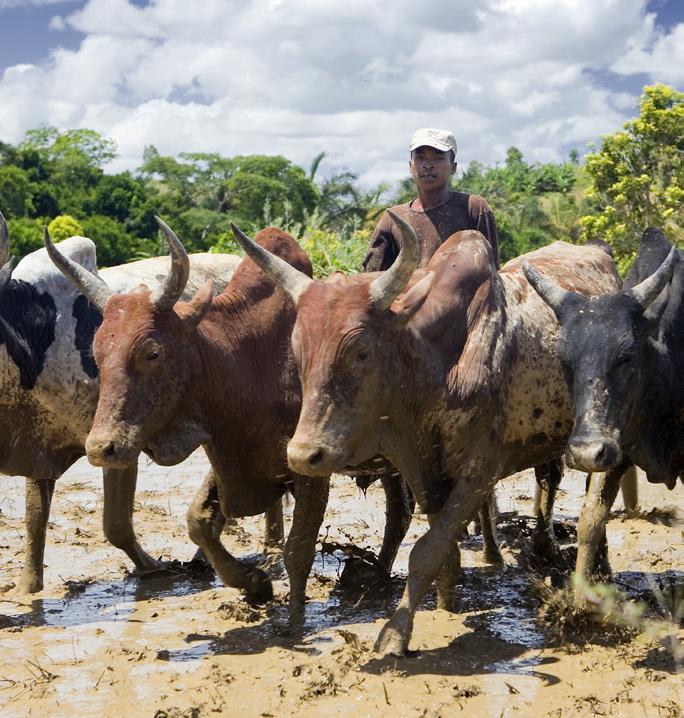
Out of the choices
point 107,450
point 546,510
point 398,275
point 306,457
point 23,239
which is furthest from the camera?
point 23,239

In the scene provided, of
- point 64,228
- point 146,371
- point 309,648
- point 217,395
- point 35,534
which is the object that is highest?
point 64,228

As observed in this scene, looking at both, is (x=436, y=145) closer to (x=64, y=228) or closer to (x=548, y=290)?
(x=548, y=290)

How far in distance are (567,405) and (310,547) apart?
149cm

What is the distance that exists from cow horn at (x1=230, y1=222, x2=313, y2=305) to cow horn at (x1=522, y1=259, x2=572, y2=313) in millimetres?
1097

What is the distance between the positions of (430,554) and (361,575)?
1475mm

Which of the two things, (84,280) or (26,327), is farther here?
(26,327)

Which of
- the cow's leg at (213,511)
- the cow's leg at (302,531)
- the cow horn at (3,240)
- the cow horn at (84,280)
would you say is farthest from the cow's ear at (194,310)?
the cow horn at (3,240)

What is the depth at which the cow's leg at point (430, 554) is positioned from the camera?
15.8ft

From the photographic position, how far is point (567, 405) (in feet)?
18.7

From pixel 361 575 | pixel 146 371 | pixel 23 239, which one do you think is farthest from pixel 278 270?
pixel 23 239

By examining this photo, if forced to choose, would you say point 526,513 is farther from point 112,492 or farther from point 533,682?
point 533,682

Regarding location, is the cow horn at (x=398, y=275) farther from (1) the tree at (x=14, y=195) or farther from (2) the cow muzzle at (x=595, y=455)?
(1) the tree at (x=14, y=195)

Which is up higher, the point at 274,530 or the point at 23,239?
the point at 23,239

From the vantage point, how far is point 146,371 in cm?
523
